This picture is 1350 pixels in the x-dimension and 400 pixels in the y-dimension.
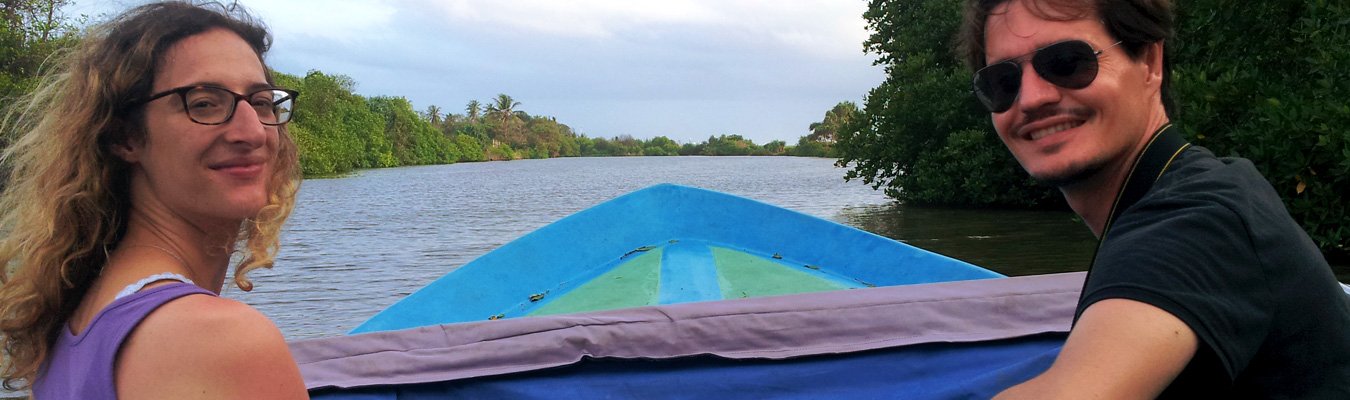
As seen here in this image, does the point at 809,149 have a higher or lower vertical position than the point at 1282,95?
lower

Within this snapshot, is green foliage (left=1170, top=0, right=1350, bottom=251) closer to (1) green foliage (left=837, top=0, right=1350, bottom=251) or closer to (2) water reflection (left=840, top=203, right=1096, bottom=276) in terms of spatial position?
(1) green foliage (left=837, top=0, right=1350, bottom=251)

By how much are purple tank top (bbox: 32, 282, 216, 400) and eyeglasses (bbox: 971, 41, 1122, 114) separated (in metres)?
1.24

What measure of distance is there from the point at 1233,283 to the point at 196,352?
1.24 m

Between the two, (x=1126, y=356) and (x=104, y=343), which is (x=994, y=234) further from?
(x=104, y=343)

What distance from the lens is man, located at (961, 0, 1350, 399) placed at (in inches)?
41.8

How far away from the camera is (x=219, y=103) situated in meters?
1.51

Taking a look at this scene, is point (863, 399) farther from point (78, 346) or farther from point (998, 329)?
point (78, 346)

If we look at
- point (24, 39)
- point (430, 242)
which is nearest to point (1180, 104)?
point (430, 242)

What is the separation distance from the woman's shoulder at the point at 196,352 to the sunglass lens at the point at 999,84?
117 cm

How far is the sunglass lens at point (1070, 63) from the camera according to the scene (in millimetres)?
1479

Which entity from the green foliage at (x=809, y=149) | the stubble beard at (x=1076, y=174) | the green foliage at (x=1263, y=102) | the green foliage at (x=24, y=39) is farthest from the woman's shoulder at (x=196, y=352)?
the green foliage at (x=809, y=149)

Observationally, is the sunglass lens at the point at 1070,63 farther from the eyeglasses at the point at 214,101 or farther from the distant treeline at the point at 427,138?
the distant treeline at the point at 427,138

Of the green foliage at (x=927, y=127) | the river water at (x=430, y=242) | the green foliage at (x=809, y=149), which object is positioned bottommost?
the green foliage at (x=809, y=149)

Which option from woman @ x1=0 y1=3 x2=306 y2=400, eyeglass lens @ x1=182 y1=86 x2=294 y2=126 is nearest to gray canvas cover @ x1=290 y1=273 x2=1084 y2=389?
woman @ x1=0 y1=3 x2=306 y2=400
